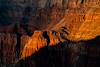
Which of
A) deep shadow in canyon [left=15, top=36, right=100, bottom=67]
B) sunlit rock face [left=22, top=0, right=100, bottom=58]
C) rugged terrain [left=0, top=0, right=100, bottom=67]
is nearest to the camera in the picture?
deep shadow in canyon [left=15, top=36, right=100, bottom=67]

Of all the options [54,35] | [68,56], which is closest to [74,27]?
[54,35]

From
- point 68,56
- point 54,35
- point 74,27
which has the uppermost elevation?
point 74,27

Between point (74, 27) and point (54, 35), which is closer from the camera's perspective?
point (54, 35)

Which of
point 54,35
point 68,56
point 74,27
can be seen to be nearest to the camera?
point 68,56

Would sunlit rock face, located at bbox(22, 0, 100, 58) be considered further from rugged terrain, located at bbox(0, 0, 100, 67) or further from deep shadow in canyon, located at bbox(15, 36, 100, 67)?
deep shadow in canyon, located at bbox(15, 36, 100, 67)

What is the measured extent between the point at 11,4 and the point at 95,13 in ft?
49.7

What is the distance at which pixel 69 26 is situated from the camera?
→ 2148 inches

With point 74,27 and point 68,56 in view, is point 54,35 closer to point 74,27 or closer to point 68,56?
point 68,56

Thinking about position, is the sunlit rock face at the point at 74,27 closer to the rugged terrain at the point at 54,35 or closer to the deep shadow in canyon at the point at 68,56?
the rugged terrain at the point at 54,35

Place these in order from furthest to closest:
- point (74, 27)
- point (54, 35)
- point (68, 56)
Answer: point (74, 27), point (54, 35), point (68, 56)

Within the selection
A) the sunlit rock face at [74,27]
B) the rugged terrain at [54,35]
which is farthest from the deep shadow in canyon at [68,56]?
the sunlit rock face at [74,27]

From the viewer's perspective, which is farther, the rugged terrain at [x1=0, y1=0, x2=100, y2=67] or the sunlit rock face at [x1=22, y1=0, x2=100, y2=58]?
the sunlit rock face at [x1=22, y1=0, x2=100, y2=58]

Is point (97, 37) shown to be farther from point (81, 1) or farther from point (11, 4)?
point (11, 4)

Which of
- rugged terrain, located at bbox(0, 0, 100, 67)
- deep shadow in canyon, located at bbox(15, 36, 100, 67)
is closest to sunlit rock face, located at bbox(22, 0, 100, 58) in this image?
rugged terrain, located at bbox(0, 0, 100, 67)
